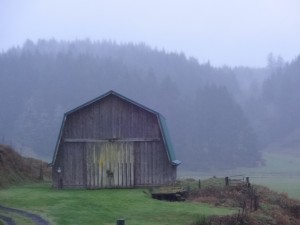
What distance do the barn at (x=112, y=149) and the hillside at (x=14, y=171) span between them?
224 inches

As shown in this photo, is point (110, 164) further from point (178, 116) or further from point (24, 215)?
point (178, 116)

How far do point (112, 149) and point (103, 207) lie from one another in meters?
11.4

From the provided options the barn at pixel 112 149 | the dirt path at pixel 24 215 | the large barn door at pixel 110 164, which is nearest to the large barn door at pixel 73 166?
the barn at pixel 112 149

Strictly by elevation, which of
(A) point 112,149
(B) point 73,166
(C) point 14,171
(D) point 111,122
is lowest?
(C) point 14,171

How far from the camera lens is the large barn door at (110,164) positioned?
40.3 metres

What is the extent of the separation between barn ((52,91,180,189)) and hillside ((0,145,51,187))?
5682mm

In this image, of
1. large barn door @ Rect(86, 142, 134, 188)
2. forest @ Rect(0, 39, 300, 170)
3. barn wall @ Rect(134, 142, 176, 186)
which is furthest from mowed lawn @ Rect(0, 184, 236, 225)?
forest @ Rect(0, 39, 300, 170)

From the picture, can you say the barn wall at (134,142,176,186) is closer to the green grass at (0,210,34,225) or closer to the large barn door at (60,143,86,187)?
the large barn door at (60,143,86,187)

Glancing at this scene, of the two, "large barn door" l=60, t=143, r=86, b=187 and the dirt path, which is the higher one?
"large barn door" l=60, t=143, r=86, b=187

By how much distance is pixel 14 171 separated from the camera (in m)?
46.8

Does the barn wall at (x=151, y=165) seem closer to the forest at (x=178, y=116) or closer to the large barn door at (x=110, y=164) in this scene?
the large barn door at (x=110, y=164)

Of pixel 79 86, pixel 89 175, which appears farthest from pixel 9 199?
pixel 79 86

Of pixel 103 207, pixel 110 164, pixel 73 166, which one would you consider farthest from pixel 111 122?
pixel 103 207

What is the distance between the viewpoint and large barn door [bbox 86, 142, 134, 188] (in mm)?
40312
